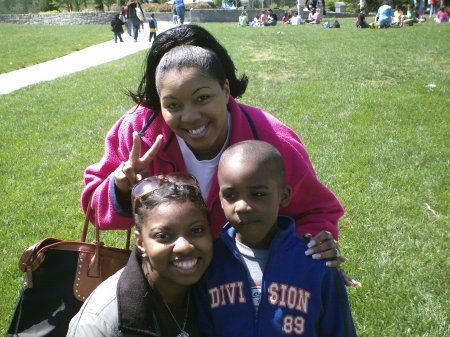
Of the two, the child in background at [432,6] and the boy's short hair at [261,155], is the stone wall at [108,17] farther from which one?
the boy's short hair at [261,155]

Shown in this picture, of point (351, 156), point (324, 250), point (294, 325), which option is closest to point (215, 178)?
point (324, 250)

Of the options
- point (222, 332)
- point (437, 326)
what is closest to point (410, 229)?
point (437, 326)

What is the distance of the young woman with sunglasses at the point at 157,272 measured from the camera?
6.31 ft

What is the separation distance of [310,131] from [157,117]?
4.46 m

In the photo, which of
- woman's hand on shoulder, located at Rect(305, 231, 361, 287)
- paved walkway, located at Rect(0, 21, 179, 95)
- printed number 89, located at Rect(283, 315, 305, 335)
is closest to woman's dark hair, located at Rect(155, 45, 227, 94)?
woman's hand on shoulder, located at Rect(305, 231, 361, 287)

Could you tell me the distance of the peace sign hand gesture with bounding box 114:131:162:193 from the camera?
2.20 meters

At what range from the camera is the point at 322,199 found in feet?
8.16

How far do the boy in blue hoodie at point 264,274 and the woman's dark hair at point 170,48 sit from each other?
607 mm

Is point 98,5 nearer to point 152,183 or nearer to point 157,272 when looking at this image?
point 152,183

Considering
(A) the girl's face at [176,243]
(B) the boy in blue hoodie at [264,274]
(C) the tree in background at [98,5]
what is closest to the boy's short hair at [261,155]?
(B) the boy in blue hoodie at [264,274]

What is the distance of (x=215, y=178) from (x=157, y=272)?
0.57 metres

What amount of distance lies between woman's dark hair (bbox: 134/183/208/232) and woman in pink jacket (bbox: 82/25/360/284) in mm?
186

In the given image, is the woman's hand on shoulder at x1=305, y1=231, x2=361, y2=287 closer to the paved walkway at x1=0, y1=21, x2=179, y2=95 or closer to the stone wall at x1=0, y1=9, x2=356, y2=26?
the paved walkway at x1=0, y1=21, x2=179, y2=95

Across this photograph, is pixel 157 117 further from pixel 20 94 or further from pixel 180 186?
pixel 20 94
